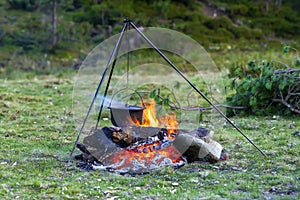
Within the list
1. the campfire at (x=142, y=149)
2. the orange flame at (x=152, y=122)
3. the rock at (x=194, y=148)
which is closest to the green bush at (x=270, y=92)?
the orange flame at (x=152, y=122)

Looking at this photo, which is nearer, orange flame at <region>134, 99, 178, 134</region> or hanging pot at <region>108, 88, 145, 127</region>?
hanging pot at <region>108, 88, 145, 127</region>

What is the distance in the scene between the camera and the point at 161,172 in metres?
5.61

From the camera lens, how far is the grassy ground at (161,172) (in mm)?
4977

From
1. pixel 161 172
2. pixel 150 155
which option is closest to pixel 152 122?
pixel 150 155

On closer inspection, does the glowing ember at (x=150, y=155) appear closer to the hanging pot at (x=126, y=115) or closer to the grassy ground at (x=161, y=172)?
the grassy ground at (x=161, y=172)

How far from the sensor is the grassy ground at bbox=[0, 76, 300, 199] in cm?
498

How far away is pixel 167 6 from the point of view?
20828mm

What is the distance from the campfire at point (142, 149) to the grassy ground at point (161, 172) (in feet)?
0.59

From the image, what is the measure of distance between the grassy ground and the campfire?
18 cm

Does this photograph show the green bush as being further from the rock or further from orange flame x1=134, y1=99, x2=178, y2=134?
the rock

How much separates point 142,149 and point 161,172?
53 centimetres

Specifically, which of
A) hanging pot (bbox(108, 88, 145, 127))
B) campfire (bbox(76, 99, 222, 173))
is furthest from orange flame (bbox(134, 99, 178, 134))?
campfire (bbox(76, 99, 222, 173))

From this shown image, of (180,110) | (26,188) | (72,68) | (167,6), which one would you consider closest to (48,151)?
(26,188)

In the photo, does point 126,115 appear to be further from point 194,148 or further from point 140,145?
point 194,148
